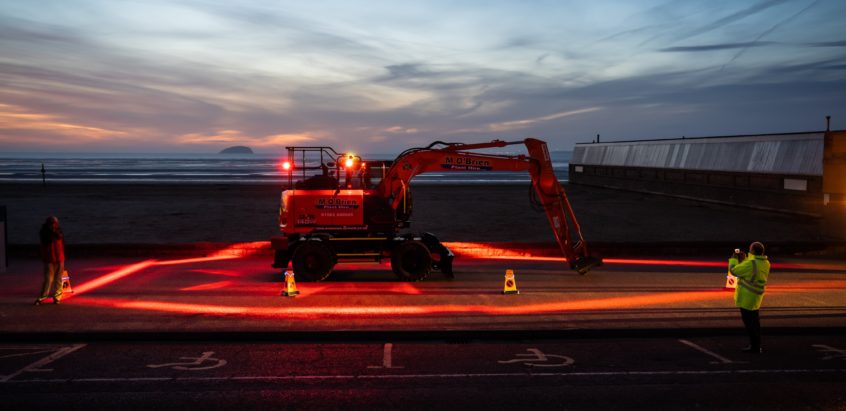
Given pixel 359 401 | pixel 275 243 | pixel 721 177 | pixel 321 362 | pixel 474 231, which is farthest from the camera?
pixel 721 177

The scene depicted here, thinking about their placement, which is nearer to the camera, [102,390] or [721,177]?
[102,390]

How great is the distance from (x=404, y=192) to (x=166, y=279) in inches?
257

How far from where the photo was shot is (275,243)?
15.1 metres

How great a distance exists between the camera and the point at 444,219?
1126 inches

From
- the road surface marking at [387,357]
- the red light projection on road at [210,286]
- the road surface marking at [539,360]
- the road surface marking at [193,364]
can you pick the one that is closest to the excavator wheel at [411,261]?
the red light projection on road at [210,286]

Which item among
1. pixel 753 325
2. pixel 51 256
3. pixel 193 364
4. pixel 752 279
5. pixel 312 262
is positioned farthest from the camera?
pixel 312 262

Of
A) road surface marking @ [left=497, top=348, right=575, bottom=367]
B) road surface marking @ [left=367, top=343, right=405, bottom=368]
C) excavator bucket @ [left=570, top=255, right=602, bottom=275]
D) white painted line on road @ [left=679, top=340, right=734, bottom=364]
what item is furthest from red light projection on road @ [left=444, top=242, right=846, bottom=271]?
road surface marking @ [left=367, top=343, right=405, bottom=368]

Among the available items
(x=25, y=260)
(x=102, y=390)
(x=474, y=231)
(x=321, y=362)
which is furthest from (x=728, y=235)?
(x=25, y=260)

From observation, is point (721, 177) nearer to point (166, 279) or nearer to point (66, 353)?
point (166, 279)

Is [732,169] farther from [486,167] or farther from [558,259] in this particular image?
[486,167]

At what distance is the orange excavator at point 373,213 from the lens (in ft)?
49.3

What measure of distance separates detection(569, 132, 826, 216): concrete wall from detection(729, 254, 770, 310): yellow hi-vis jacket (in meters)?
19.5

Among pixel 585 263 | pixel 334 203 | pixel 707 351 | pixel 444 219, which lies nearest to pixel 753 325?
pixel 707 351

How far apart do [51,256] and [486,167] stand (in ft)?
33.1
